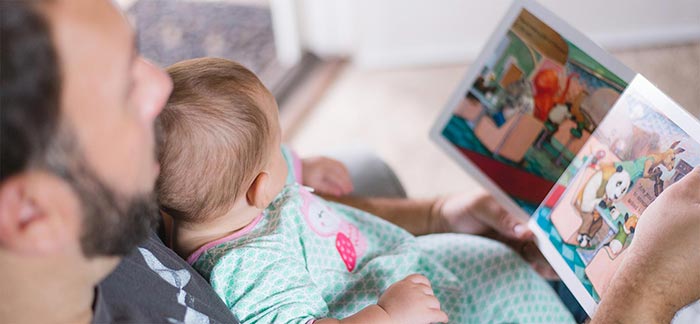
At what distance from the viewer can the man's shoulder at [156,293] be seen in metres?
0.75

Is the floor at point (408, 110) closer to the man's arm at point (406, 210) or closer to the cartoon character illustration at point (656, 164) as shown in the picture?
the man's arm at point (406, 210)

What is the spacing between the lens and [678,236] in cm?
81

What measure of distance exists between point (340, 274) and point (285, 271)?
0.16 meters

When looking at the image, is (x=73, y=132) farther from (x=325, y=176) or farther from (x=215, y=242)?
(x=325, y=176)

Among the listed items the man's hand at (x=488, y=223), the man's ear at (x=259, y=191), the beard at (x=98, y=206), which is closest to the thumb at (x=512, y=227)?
the man's hand at (x=488, y=223)

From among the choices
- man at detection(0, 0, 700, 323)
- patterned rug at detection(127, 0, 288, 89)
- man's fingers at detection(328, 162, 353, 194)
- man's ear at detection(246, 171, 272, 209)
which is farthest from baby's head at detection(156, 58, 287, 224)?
patterned rug at detection(127, 0, 288, 89)

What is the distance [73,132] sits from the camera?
575mm

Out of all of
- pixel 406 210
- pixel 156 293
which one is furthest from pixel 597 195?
pixel 156 293

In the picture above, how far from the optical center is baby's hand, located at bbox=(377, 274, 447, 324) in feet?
3.06

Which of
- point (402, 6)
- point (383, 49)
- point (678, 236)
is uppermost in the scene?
point (678, 236)

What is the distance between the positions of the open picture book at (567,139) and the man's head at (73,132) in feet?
2.08

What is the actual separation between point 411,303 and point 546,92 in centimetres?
46

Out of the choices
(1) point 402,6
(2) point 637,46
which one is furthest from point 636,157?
(2) point 637,46

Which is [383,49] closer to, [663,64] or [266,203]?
[663,64]
